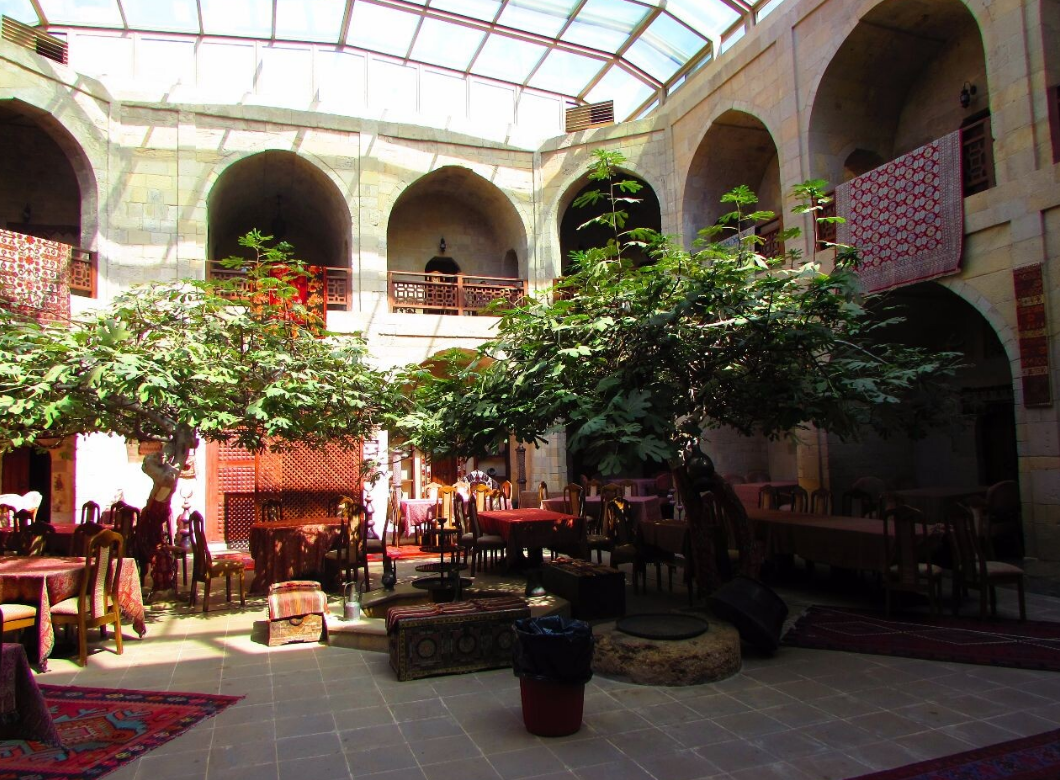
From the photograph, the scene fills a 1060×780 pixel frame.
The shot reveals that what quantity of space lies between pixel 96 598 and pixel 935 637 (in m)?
5.98

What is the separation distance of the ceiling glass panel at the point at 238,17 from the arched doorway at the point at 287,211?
2306mm

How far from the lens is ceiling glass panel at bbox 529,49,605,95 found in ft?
45.3

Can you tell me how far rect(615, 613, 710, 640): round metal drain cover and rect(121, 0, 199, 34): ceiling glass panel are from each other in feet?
41.0

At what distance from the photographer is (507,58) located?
1377 centimetres

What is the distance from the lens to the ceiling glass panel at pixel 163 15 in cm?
1184

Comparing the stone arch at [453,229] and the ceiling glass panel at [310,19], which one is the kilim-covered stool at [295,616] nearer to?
the stone arch at [453,229]

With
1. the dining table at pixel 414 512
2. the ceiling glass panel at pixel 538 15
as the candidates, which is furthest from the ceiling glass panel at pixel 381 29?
Answer: the dining table at pixel 414 512

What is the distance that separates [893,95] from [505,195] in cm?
680

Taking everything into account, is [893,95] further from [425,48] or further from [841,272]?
[425,48]

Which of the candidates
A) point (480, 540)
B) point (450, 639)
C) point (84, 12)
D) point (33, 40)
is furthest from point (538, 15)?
point (450, 639)

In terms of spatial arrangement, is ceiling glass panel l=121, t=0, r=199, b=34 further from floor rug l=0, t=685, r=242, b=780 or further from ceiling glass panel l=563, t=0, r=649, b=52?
floor rug l=0, t=685, r=242, b=780

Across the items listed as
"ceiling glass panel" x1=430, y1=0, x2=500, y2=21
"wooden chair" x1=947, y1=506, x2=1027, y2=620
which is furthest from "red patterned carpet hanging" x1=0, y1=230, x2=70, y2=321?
"wooden chair" x1=947, y1=506, x2=1027, y2=620

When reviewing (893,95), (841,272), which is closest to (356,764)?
(841,272)

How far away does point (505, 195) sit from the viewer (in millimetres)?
13844
